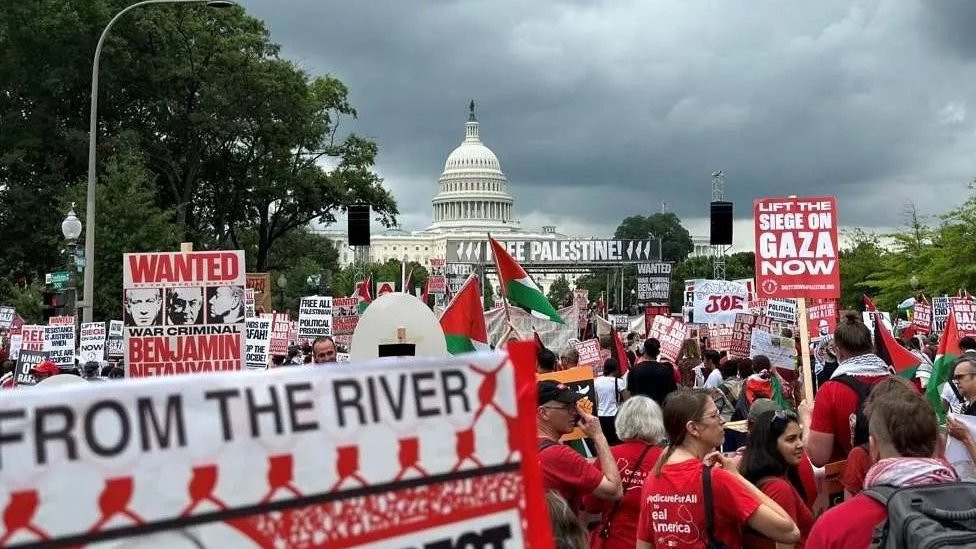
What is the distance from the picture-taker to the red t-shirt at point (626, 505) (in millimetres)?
5297

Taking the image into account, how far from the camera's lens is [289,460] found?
1.83 meters

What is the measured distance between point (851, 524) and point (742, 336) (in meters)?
13.4

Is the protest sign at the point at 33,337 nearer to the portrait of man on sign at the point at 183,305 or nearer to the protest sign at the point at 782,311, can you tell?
the portrait of man on sign at the point at 183,305

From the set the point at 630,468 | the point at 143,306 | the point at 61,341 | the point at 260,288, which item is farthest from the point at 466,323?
the point at 260,288

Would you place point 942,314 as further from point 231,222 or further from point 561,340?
point 231,222

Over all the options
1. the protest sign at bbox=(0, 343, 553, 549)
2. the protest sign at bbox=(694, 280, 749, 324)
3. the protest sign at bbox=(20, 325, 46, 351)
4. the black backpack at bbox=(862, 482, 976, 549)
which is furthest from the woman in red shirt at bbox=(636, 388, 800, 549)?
the protest sign at bbox=(694, 280, 749, 324)

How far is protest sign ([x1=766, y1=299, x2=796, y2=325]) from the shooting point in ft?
52.1

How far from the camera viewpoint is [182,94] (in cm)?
4081

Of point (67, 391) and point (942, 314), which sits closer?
point (67, 391)

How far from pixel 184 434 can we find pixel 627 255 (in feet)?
244

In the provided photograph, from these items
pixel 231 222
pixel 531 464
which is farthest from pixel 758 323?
pixel 231 222

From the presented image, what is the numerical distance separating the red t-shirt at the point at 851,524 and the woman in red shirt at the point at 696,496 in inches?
27.4

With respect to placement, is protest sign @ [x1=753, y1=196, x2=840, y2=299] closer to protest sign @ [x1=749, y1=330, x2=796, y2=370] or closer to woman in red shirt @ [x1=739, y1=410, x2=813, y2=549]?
protest sign @ [x1=749, y1=330, x2=796, y2=370]

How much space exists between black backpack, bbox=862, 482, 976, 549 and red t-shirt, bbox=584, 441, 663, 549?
199 cm
